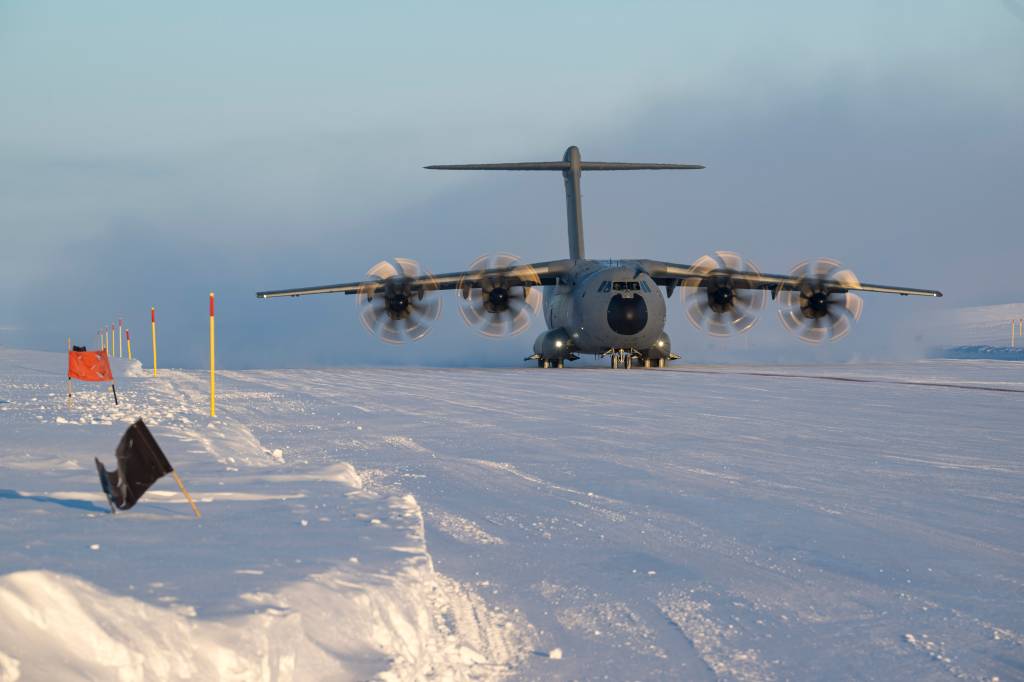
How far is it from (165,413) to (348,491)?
7.81 meters

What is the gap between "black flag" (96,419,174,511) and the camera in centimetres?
583

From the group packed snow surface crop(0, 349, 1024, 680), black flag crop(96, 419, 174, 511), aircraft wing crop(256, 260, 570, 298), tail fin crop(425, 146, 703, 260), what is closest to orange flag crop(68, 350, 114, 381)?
packed snow surface crop(0, 349, 1024, 680)

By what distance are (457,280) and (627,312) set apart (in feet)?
24.3

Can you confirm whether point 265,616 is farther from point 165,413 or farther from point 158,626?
point 165,413

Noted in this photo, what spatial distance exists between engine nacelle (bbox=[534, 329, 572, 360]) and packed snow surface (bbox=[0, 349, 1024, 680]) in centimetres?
2478

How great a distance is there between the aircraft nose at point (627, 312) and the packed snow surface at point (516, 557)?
20.1m

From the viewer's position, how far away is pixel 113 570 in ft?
15.1

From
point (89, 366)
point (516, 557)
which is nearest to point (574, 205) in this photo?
point (89, 366)

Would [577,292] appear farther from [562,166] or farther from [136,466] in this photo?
[136,466]

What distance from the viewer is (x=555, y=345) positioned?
38031 mm

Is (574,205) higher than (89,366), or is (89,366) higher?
(574,205)

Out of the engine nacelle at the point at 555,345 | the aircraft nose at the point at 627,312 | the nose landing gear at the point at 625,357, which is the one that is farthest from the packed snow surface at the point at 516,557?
the engine nacelle at the point at 555,345

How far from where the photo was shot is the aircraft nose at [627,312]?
33.0 meters

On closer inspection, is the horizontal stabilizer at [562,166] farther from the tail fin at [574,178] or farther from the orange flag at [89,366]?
the orange flag at [89,366]
